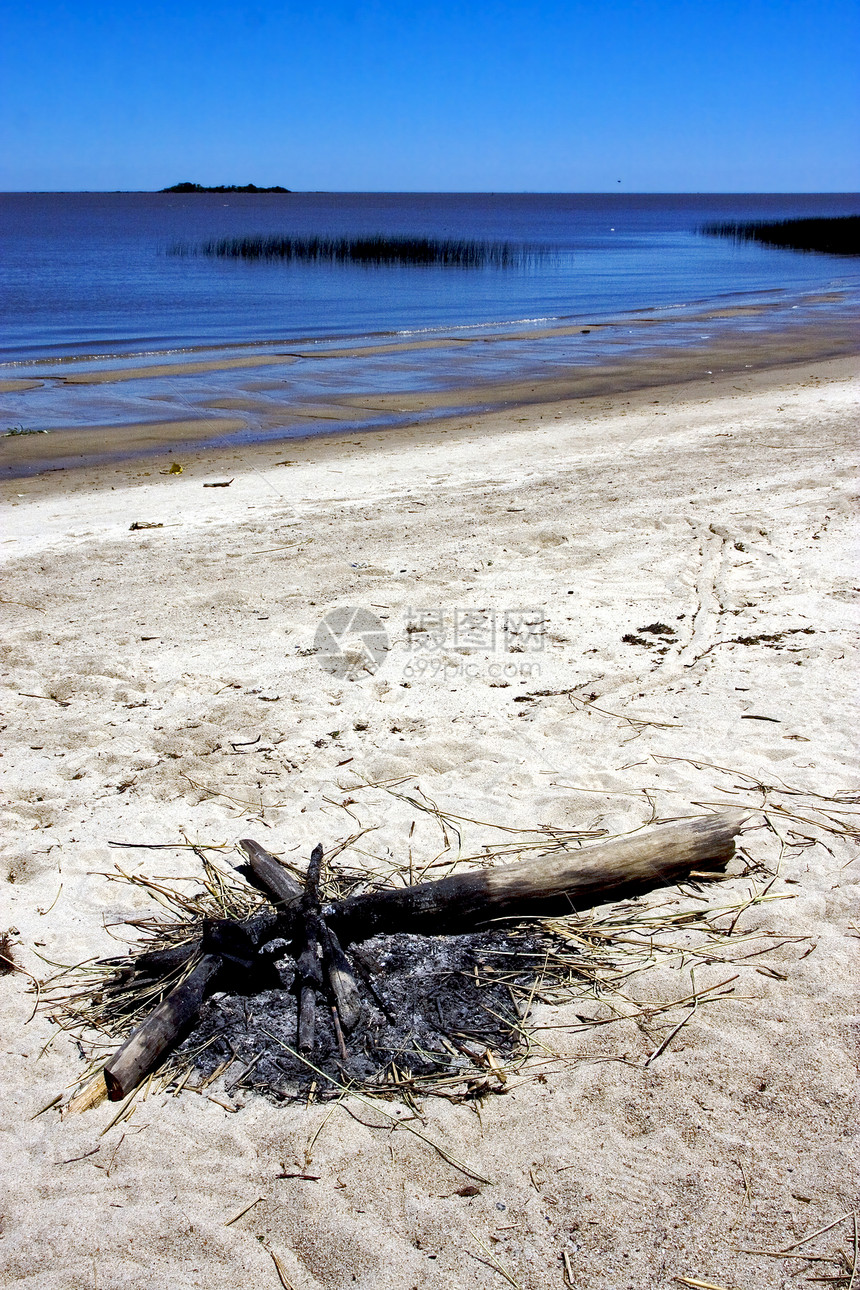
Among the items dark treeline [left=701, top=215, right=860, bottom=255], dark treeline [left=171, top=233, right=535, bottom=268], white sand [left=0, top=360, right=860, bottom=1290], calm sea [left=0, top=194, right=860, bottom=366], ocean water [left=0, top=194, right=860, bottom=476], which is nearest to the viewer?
white sand [left=0, top=360, right=860, bottom=1290]

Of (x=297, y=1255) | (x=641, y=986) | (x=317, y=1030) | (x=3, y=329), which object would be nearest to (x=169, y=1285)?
(x=297, y=1255)

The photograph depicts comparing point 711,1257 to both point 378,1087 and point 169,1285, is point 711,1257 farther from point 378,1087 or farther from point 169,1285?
point 169,1285

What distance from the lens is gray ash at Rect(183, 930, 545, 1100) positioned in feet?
8.13

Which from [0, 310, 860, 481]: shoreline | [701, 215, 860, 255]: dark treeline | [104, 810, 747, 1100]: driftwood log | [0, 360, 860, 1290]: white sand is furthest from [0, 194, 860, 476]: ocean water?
[701, 215, 860, 255]: dark treeline

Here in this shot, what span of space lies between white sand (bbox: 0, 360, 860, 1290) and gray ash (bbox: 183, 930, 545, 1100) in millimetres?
114

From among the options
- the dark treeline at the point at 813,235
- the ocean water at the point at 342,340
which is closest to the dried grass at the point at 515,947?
the ocean water at the point at 342,340

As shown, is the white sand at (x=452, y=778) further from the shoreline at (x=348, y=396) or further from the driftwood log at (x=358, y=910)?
the shoreline at (x=348, y=396)

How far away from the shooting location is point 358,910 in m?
2.88

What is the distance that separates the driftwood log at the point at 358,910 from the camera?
254 centimetres

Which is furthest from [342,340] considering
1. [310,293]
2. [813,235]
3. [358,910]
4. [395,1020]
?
[813,235]

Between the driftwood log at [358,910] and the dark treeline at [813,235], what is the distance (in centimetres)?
5141

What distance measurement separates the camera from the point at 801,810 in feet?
11.8

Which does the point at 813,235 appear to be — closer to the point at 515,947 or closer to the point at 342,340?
the point at 342,340

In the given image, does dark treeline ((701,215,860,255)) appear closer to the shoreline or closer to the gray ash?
the shoreline
